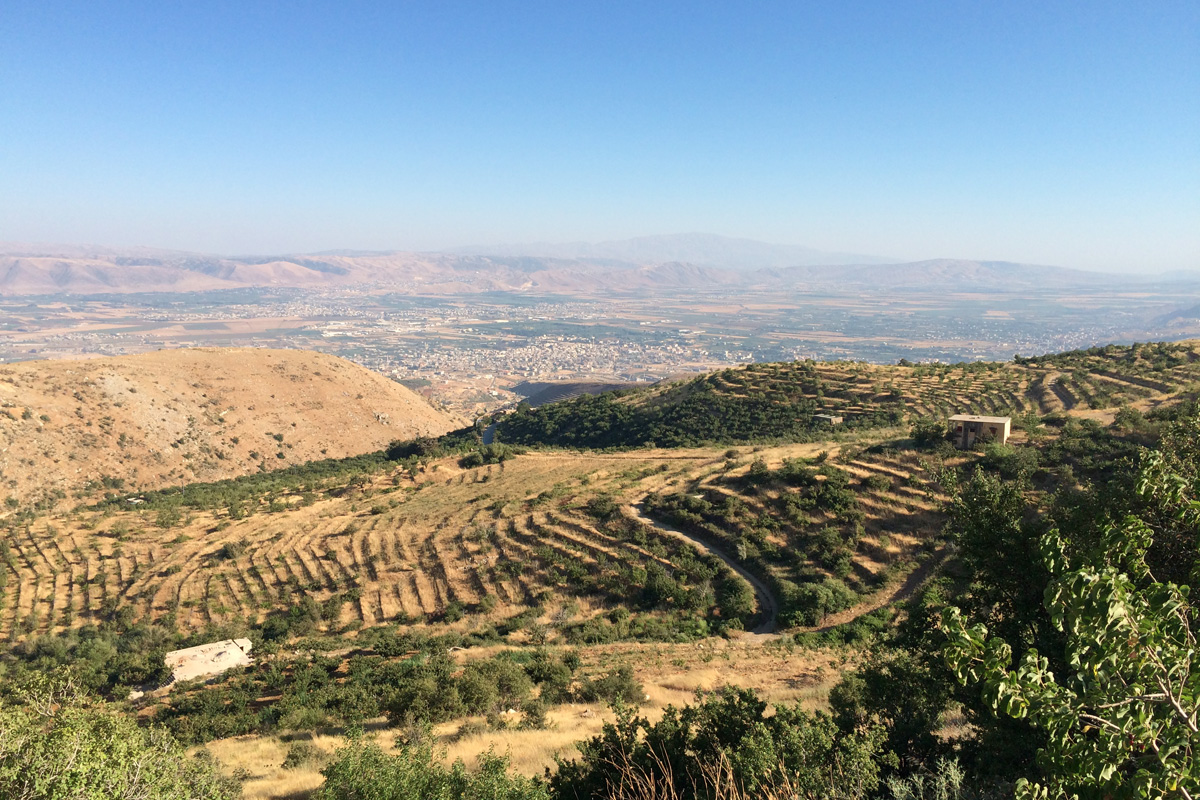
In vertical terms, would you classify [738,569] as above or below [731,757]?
below

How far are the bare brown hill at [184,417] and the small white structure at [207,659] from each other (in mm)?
32739

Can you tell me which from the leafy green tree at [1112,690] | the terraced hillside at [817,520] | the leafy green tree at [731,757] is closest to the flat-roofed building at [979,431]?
the terraced hillside at [817,520]

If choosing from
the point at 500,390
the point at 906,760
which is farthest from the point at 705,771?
the point at 500,390

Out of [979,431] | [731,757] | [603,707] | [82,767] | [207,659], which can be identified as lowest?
[207,659]

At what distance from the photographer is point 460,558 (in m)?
23.6

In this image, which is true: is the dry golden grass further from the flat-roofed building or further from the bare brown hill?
the bare brown hill

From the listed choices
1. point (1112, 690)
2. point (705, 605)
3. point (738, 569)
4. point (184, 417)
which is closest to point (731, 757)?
point (1112, 690)

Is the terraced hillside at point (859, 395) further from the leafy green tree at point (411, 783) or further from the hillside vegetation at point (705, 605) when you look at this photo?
the leafy green tree at point (411, 783)

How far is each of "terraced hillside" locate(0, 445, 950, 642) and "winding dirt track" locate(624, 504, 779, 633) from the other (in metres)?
0.29

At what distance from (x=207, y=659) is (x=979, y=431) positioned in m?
28.1

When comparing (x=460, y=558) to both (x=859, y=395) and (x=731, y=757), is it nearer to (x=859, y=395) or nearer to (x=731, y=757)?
(x=731, y=757)

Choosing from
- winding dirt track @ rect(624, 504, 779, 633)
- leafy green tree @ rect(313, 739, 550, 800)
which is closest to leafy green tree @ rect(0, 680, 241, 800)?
leafy green tree @ rect(313, 739, 550, 800)

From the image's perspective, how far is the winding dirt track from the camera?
18.2 metres

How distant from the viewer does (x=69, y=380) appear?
5178cm
